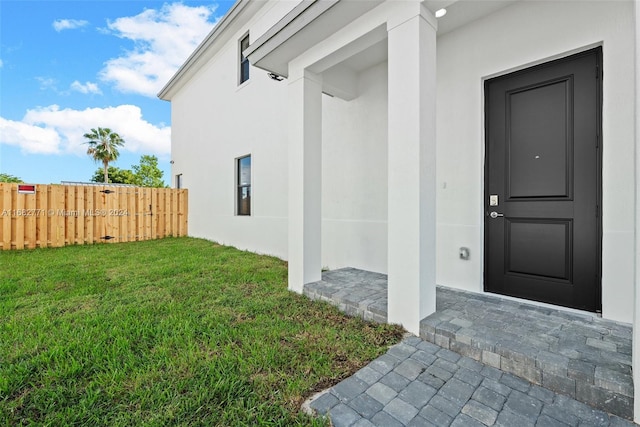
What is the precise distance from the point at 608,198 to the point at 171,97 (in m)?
13.0

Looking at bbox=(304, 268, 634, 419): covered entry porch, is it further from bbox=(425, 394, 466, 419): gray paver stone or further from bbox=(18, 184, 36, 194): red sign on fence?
bbox=(18, 184, 36, 194): red sign on fence

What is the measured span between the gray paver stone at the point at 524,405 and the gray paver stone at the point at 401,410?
0.52 m

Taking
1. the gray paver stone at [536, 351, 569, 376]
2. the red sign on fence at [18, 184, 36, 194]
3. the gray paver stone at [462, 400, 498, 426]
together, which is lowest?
the gray paver stone at [462, 400, 498, 426]

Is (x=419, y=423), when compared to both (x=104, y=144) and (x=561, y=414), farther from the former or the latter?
(x=104, y=144)

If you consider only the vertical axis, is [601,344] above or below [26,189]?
below

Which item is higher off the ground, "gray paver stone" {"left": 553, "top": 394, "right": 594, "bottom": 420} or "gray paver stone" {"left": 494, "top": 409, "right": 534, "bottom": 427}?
"gray paver stone" {"left": 553, "top": 394, "right": 594, "bottom": 420}

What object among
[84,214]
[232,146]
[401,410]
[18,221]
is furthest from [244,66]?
[401,410]

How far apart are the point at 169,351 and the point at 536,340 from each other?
2.67 m

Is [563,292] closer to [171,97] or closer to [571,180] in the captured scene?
[571,180]

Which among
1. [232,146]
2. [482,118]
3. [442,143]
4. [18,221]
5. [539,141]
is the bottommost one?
[18,221]

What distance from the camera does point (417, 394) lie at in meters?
1.62

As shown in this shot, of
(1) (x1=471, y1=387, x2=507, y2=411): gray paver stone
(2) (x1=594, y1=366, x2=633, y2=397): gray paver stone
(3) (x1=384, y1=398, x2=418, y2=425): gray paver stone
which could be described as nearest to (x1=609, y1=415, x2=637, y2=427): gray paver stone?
(2) (x1=594, y1=366, x2=633, y2=397): gray paver stone

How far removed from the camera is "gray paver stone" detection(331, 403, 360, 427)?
141cm

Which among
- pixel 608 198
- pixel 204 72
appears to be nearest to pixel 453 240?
pixel 608 198
